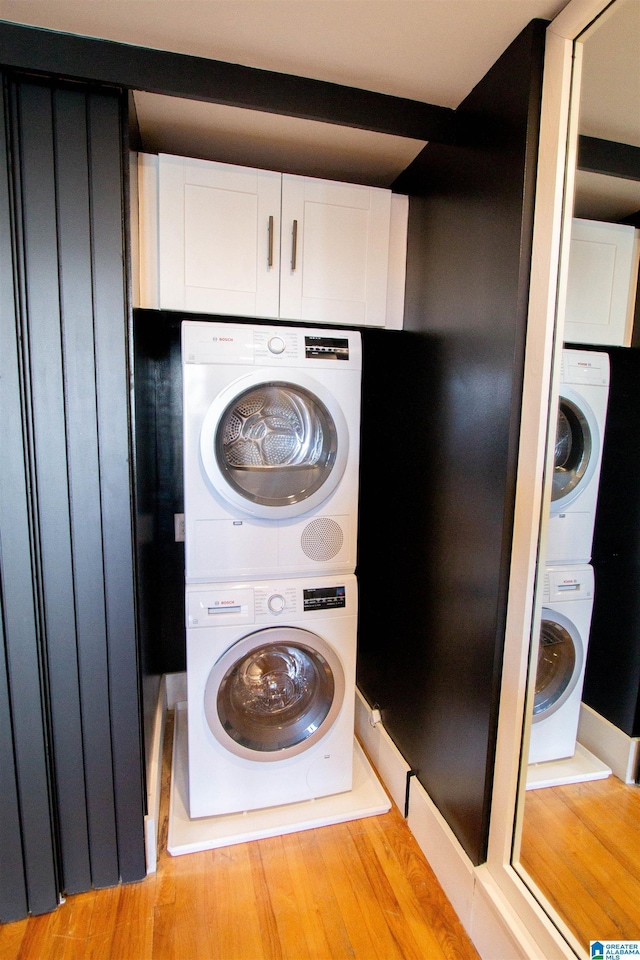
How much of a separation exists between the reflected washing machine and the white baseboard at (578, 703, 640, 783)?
2 cm

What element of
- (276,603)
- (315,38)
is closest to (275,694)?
(276,603)

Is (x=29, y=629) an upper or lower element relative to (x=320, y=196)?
lower

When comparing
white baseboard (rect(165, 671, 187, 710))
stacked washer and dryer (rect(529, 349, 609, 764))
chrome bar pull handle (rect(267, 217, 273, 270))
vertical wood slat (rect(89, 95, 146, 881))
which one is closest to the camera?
stacked washer and dryer (rect(529, 349, 609, 764))

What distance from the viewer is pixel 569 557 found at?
1.25 m

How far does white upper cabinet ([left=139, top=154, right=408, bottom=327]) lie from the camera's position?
1558 mm

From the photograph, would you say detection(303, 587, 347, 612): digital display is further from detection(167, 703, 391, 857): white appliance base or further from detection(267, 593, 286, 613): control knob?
detection(167, 703, 391, 857): white appliance base

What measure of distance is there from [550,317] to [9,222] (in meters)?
1.42

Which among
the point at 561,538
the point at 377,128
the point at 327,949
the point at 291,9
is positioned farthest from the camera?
the point at 377,128

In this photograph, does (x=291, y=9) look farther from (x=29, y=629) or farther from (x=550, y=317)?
(x=29, y=629)

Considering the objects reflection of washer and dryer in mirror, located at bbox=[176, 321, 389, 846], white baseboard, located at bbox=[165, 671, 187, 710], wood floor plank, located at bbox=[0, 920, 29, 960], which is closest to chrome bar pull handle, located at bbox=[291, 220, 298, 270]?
reflection of washer and dryer in mirror, located at bbox=[176, 321, 389, 846]

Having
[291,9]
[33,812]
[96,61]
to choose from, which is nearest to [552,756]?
[33,812]

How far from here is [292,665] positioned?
1821 millimetres

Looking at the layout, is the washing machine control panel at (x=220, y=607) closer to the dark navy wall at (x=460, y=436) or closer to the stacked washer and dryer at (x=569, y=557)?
the dark navy wall at (x=460, y=436)

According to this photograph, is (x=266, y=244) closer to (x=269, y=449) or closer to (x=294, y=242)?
(x=294, y=242)
